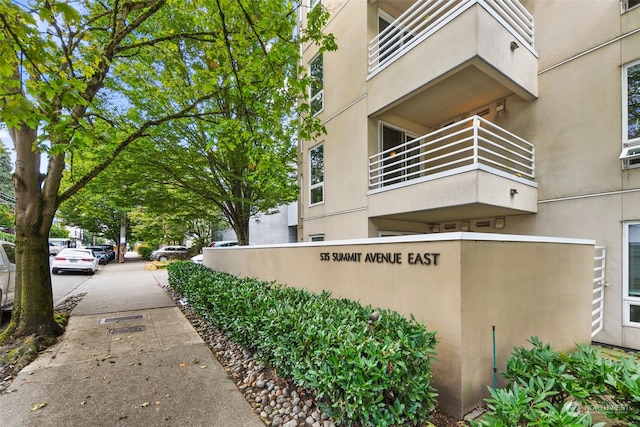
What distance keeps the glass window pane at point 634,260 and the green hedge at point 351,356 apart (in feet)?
16.7

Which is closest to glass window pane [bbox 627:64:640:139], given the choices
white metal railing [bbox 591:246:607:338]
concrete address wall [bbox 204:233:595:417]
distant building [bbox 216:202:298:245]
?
white metal railing [bbox 591:246:607:338]

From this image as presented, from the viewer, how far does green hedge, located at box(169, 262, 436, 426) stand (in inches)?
105

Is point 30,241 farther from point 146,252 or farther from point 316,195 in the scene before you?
point 146,252

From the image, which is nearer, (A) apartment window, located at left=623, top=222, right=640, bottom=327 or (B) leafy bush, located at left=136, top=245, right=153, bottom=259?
(A) apartment window, located at left=623, top=222, right=640, bottom=327

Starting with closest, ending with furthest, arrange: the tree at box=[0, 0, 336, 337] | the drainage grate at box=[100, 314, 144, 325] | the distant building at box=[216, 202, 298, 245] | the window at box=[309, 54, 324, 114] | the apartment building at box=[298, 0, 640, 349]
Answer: the tree at box=[0, 0, 336, 337], the apartment building at box=[298, 0, 640, 349], the drainage grate at box=[100, 314, 144, 325], the window at box=[309, 54, 324, 114], the distant building at box=[216, 202, 298, 245]

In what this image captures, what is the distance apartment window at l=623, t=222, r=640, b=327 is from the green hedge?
5.02 meters

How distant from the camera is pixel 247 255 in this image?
30.1 ft

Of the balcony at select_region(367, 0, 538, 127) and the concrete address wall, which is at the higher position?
the balcony at select_region(367, 0, 538, 127)

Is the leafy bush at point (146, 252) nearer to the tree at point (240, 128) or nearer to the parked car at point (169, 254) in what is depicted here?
the parked car at point (169, 254)

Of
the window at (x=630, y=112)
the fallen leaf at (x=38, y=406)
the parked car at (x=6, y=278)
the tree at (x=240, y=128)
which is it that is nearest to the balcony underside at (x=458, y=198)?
the window at (x=630, y=112)

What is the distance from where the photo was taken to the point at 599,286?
19.5 ft

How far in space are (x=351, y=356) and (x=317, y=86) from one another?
376 inches

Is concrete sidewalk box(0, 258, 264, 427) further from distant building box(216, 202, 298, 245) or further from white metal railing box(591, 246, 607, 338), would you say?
distant building box(216, 202, 298, 245)

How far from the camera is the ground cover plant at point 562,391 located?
2.38 meters
